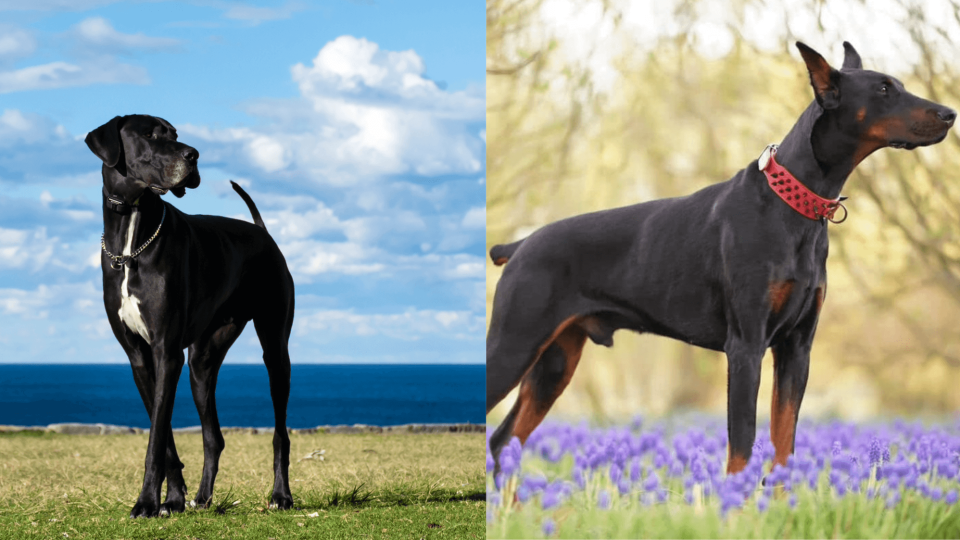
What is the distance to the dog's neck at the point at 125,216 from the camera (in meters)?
5.26

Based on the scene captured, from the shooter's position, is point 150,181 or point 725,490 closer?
point 725,490

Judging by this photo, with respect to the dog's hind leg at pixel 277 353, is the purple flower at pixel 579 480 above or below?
below

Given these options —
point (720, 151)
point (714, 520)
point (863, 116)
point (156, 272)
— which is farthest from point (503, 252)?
point (156, 272)

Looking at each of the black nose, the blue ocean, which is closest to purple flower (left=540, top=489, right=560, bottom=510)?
the black nose

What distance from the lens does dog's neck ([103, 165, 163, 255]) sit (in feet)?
17.3

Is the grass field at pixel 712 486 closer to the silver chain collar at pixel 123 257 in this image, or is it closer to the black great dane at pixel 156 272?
the black great dane at pixel 156 272

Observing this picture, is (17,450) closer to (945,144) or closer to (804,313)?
(804,313)

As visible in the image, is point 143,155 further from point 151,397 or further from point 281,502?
point 281,502

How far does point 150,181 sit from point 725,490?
11.7ft

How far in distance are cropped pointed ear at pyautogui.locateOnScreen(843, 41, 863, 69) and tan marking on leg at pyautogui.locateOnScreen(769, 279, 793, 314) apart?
103cm

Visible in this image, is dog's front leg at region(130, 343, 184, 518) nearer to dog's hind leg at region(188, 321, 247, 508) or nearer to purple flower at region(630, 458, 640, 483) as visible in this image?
dog's hind leg at region(188, 321, 247, 508)

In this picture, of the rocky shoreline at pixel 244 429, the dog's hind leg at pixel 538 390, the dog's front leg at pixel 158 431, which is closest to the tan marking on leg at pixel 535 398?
the dog's hind leg at pixel 538 390

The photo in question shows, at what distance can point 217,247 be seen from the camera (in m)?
5.81

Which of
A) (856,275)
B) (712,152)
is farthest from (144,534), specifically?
(856,275)
